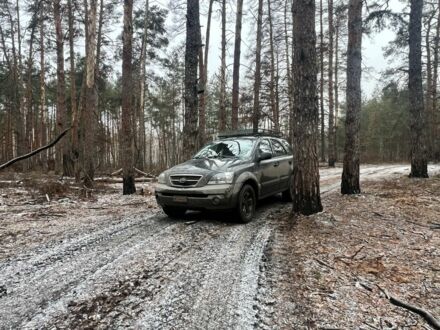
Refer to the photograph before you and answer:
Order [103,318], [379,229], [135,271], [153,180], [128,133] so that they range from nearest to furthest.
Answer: [103,318]
[135,271]
[379,229]
[128,133]
[153,180]

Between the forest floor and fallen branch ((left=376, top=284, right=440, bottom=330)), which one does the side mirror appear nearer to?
the forest floor

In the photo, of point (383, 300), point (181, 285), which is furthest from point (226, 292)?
point (383, 300)

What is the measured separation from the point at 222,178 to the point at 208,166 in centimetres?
53

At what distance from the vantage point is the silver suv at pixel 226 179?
623 cm

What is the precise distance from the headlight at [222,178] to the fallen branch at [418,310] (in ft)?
10.9

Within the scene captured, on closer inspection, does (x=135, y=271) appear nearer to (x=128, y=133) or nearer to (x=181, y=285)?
(x=181, y=285)

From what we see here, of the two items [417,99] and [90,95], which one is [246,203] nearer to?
[90,95]

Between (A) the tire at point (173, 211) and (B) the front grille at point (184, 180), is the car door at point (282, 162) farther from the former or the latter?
(A) the tire at point (173, 211)

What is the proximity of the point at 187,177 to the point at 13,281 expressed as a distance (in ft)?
11.1

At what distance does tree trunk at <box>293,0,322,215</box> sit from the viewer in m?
6.56

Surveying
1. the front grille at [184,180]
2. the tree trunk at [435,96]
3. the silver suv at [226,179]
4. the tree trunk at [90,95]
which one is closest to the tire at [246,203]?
the silver suv at [226,179]

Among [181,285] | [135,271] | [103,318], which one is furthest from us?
[135,271]

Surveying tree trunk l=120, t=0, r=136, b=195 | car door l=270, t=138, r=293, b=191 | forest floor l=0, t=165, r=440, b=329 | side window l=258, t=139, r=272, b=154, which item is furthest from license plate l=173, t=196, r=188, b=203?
tree trunk l=120, t=0, r=136, b=195

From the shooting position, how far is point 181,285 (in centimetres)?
368
